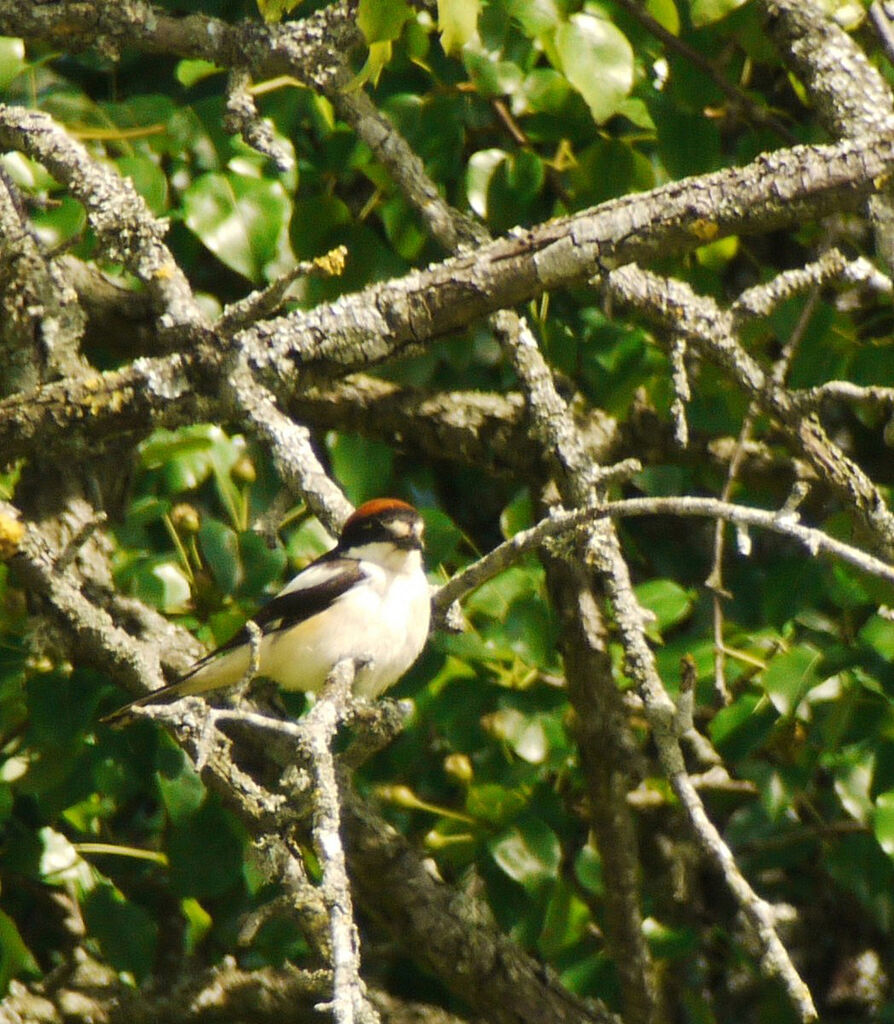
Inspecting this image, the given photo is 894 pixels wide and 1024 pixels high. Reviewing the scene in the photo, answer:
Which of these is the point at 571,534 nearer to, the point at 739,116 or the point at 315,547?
the point at 315,547

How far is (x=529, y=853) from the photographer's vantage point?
3.43 metres

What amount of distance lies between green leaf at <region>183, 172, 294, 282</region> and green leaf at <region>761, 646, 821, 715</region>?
149cm

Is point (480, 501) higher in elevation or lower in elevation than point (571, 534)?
lower

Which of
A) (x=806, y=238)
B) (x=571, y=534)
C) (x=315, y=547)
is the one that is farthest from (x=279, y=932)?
(x=806, y=238)

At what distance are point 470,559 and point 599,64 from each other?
144cm

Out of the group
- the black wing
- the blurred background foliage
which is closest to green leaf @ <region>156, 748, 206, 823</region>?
the blurred background foliage

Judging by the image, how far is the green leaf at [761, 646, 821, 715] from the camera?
2.97m

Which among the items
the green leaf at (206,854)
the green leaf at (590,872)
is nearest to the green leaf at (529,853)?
the green leaf at (590,872)

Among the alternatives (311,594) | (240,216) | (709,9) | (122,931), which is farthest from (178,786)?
(709,9)

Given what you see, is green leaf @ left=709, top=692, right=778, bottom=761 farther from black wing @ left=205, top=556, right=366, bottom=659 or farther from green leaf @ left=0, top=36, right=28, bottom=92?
green leaf @ left=0, top=36, right=28, bottom=92

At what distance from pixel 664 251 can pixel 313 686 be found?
1324 millimetres

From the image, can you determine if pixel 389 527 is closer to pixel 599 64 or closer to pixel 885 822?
pixel 599 64

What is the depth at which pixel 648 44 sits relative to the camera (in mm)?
3602

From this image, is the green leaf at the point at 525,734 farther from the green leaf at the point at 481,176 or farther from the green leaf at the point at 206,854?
the green leaf at the point at 481,176
